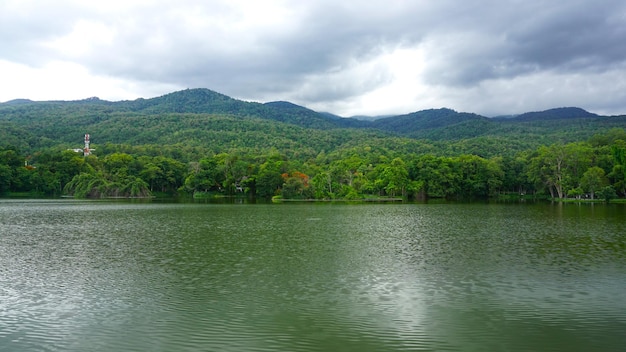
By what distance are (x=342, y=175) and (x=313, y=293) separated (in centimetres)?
7882

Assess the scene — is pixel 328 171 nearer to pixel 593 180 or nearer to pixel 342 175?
pixel 342 175

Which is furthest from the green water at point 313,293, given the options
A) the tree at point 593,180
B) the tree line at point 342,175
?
the tree line at point 342,175

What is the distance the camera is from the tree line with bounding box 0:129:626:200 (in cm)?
8312

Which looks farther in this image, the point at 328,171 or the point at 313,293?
the point at 328,171

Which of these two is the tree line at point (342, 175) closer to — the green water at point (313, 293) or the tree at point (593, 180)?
the tree at point (593, 180)

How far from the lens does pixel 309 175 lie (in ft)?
334

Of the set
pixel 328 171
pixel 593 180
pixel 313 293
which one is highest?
pixel 328 171

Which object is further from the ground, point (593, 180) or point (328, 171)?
point (328, 171)

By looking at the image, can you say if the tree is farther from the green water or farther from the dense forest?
the green water

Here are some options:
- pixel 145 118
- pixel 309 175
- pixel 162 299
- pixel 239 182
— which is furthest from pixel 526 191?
pixel 145 118

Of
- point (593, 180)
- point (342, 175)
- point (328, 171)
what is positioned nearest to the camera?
point (593, 180)

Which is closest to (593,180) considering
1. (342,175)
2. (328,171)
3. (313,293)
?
(342,175)

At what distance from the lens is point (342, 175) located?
92.7 meters

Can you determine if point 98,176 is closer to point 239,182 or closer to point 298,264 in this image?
point 239,182
